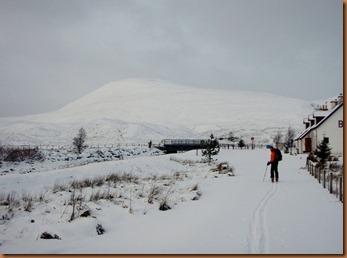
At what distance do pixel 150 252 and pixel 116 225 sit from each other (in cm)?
213

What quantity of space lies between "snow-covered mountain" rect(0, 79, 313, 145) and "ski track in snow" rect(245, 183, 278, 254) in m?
74.1

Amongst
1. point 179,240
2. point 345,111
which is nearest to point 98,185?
point 179,240

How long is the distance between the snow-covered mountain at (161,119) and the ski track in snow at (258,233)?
2918 inches

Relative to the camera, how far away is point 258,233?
5.92m

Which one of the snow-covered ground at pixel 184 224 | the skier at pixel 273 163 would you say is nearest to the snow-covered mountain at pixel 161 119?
the skier at pixel 273 163

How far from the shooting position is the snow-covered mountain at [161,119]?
9450cm

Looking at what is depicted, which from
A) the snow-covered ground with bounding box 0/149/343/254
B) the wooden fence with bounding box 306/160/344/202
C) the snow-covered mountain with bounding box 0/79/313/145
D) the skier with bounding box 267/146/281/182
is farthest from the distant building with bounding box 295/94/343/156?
the snow-covered mountain with bounding box 0/79/313/145

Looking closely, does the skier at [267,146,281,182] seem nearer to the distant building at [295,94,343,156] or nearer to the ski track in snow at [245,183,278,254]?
the ski track in snow at [245,183,278,254]

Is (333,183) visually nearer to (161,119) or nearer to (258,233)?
(258,233)

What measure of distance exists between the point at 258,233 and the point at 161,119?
135 meters

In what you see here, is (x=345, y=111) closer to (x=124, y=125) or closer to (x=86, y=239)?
(x=86, y=239)

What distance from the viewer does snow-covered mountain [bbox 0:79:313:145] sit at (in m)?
94.5

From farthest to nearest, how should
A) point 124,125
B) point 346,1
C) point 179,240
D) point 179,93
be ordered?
1. point 179,93
2. point 124,125
3. point 346,1
4. point 179,240

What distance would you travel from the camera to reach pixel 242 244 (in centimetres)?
532
